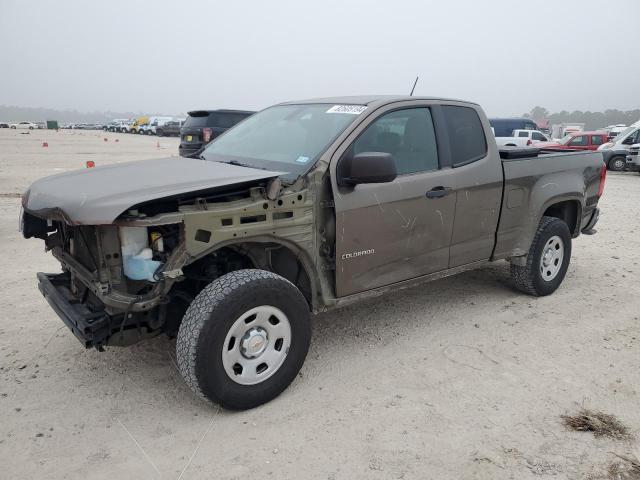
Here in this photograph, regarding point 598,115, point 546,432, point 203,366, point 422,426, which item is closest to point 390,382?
point 422,426

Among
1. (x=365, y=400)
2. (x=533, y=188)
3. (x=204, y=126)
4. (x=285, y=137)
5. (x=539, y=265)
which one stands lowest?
(x=365, y=400)

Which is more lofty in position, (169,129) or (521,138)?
(521,138)

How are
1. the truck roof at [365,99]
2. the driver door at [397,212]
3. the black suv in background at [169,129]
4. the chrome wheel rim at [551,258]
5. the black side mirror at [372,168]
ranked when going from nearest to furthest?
the black side mirror at [372,168], the driver door at [397,212], the truck roof at [365,99], the chrome wheel rim at [551,258], the black suv in background at [169,129]

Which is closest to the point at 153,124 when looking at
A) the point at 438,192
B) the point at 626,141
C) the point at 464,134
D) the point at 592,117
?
the point at 626,141

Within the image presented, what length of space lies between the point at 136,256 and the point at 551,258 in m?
4.07

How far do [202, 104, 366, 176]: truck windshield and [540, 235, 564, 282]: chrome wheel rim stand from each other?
8.51 ft

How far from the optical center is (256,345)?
3.10m

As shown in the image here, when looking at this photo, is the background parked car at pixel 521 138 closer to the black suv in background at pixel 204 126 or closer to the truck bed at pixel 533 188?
the black suv in background at pixel 204 126

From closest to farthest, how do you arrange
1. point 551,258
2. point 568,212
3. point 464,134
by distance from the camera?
point 464,134
point 551,258
point 568,212

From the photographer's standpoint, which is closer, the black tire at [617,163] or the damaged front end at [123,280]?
the damaged front end at [123,280]

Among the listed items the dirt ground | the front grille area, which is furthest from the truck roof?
the front grille area

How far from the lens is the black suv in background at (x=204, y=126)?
13.6 m

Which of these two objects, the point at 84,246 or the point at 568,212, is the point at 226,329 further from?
the point at 568,212

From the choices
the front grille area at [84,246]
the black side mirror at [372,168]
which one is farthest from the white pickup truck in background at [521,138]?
the front grille area at [84,246]
